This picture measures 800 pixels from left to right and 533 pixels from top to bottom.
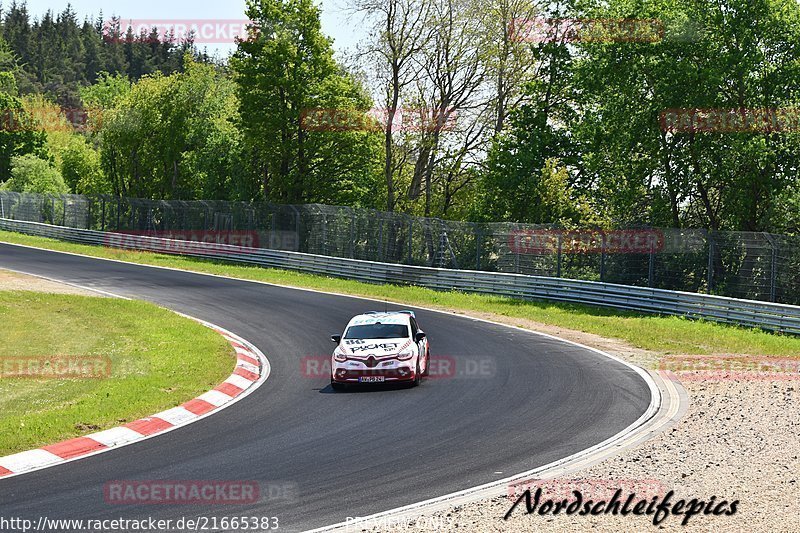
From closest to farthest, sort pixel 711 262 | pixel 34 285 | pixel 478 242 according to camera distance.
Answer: pixel 711 262 → pixel 34 285 → pixel 478 242

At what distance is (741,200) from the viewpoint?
32.8m

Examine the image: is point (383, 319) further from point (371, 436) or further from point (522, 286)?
point (522, 286)

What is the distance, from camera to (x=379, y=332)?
1842cm

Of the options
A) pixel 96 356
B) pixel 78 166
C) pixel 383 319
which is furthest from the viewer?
pixel 78 166

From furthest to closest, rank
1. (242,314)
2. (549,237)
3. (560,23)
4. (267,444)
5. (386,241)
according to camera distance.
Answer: (560,23)
(386,241)
(549,237)
(242,314)
(267,444)

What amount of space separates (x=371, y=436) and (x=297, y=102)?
41.4 metres

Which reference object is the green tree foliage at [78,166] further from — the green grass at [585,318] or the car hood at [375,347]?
the car hood at [375,347]

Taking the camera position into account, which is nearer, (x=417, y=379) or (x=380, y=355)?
(x=380, y=355)

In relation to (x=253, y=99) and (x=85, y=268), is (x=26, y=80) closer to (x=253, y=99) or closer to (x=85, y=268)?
(x=253, y=99)

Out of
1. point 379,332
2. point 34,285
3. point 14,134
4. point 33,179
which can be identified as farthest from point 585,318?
point 14,134

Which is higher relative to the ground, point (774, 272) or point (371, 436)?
point (774, 272)

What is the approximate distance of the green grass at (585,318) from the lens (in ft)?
75.9

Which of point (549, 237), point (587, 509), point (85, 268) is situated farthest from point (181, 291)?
point (587, 509)

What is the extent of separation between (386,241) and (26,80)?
16039cm
